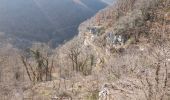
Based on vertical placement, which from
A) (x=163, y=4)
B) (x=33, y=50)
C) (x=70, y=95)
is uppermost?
(x=163, y=4)

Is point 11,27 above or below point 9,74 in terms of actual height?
above

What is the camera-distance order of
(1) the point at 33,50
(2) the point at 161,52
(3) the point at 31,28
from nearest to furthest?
(2) the point at 161,52 → (1) the point at 33,50 → (3) the point at 31,28

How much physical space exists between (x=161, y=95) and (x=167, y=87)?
5.89ft

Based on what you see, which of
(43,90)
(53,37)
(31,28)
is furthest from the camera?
(31,28)

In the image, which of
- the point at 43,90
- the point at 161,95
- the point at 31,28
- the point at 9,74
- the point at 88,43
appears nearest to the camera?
the point at 161,95

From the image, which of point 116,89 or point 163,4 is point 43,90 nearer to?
point 116,89

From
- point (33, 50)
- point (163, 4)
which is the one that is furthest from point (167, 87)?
point (163, 4)

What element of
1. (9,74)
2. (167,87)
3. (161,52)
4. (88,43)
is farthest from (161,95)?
(88,43)

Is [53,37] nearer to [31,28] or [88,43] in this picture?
[31,28]

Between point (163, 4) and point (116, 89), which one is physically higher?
point (163, 4)

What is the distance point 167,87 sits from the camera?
655 inches

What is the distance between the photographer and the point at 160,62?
16234 mm

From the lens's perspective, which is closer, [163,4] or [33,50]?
[33,50]

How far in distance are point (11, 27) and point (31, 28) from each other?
11.4m
